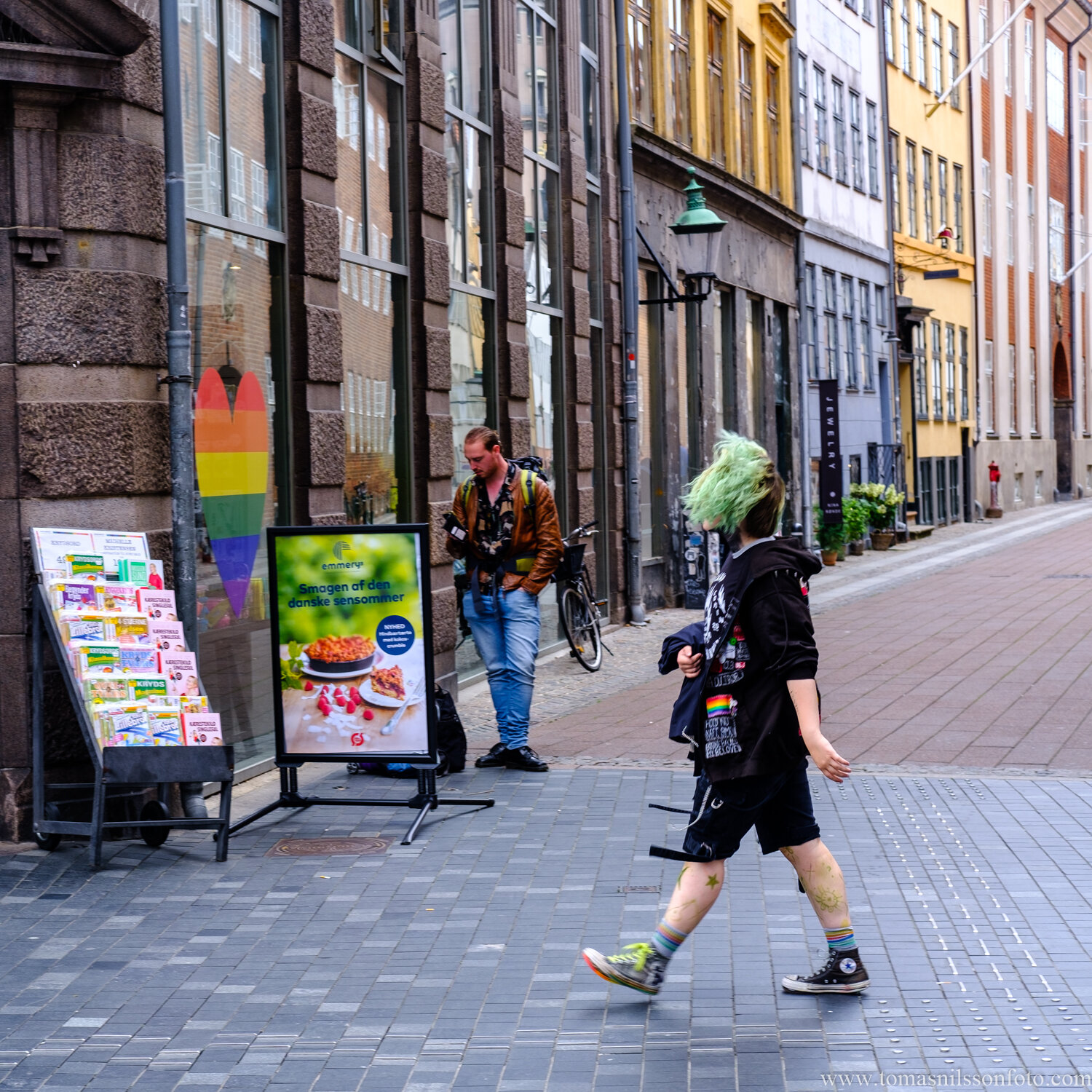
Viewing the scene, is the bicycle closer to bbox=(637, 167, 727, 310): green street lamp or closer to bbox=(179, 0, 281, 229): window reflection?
bbox=(637, 167, 727, 310): green street lamp

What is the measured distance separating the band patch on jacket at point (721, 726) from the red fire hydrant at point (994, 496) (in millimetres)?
38921

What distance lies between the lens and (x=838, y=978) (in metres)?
5.41

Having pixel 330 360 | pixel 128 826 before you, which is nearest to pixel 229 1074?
pixel 128 826

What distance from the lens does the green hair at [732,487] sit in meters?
5.25

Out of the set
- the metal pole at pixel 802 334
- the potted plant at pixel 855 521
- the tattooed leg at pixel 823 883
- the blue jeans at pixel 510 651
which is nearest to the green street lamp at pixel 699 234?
the metal pole at pixel 802 334

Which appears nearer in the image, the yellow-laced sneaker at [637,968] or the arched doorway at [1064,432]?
the yellow-laced sneaker at [637,968]

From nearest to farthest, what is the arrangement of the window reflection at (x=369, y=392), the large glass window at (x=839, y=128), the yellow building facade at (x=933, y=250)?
the window reflection at (x=369, y=392) < the large glass window at (x=839, y=128) < the yellow building facade at (x=933, y=250)

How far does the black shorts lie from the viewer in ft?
17.5

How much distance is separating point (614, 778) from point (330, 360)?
306 cm

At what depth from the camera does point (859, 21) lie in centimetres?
3422

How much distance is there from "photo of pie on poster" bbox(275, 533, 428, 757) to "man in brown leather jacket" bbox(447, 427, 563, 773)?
1.36m

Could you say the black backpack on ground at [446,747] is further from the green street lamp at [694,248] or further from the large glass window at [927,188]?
the large glass window at [927,188]

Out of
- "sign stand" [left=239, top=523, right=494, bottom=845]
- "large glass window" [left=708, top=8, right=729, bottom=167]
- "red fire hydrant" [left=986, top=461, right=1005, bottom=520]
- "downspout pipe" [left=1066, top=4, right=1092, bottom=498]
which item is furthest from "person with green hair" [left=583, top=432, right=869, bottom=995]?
"downspout pipe" [left=1066, top=4, right=1092, bottom=498]

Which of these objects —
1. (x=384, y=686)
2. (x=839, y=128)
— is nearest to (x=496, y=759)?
(x=384, y=686)
